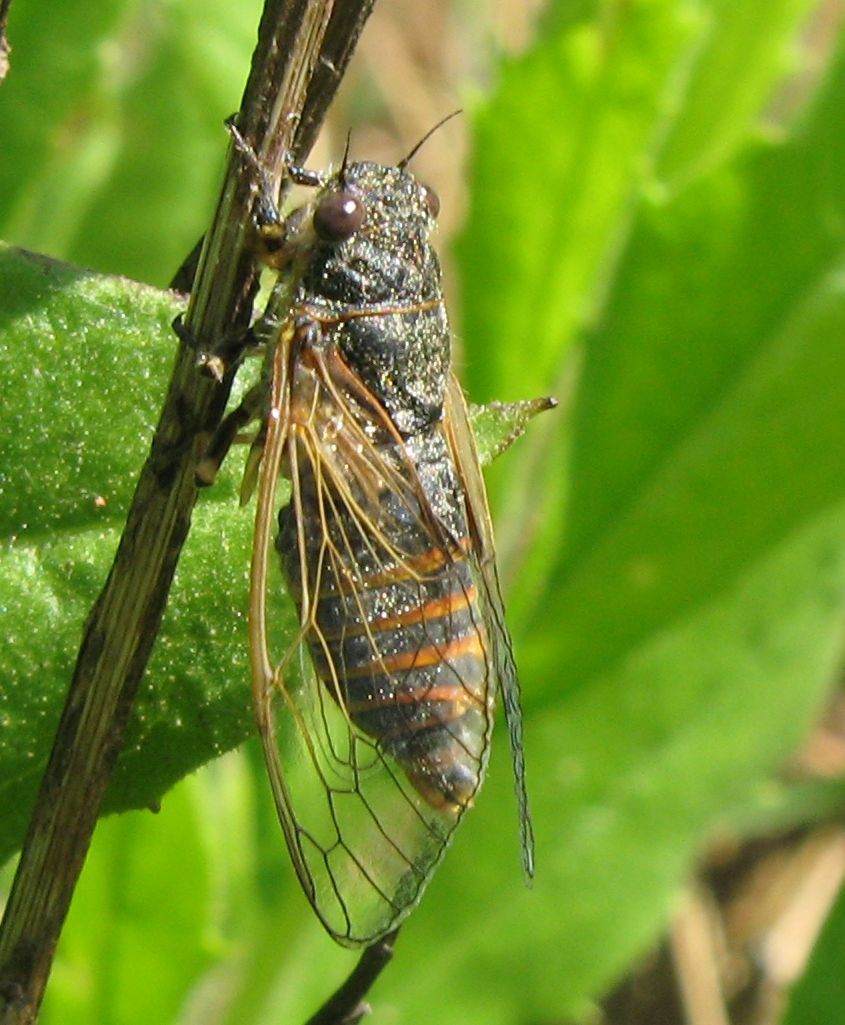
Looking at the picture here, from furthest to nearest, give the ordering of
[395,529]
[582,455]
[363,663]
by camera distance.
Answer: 1. [582,455]
2. [395,529]
3. [363,663]

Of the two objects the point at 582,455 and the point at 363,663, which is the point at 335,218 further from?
the point at 582,455

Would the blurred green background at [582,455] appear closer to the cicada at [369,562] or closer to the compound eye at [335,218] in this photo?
the cicada at [369,562]

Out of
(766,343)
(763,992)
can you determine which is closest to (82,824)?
(766,343)

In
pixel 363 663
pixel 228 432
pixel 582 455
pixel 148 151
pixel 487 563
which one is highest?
pixel 148 151

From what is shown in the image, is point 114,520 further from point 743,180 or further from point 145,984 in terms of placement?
point 743,180

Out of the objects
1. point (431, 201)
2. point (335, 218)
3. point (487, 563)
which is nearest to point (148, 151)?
point (431, 201)

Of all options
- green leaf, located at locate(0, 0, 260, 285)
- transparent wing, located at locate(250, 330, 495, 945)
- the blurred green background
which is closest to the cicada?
transparent wing, located at locate(250, 330, 495, 945)
